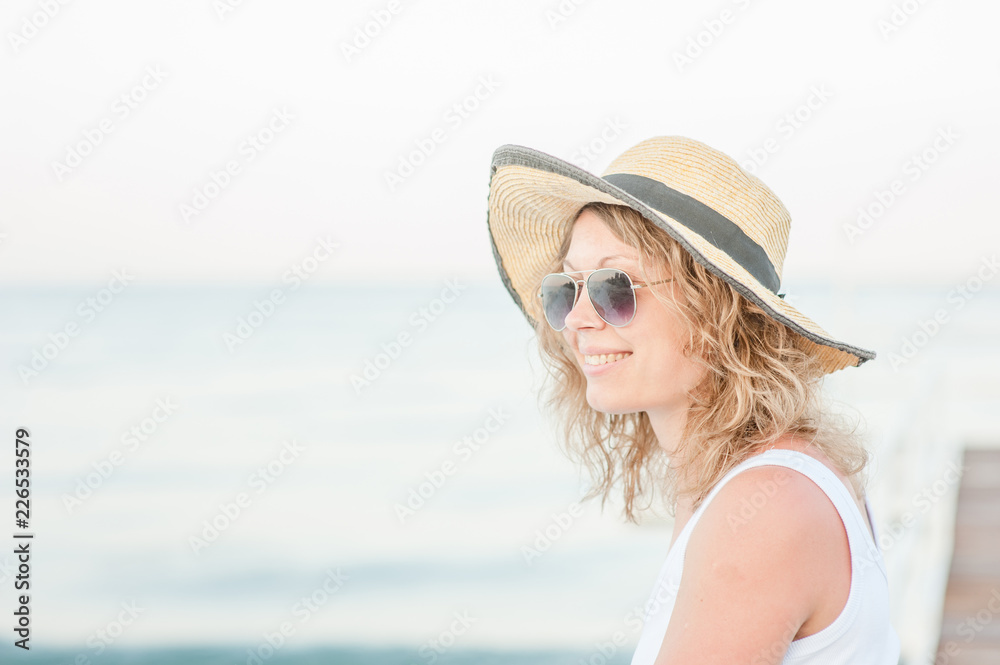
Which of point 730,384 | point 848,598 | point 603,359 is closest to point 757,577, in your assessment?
point 848,598

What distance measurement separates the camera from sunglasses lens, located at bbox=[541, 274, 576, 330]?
1878 millimetres

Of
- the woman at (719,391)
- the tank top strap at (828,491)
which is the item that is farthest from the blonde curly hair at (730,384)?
the tank top strap at (828,491)

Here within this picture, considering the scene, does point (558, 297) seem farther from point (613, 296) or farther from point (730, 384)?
point (730, 384)

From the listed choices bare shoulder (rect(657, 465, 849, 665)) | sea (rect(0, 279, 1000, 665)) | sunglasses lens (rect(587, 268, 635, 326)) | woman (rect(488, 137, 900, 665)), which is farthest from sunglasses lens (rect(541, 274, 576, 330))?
bare shoulder (rect(657, 465, 849, 665))

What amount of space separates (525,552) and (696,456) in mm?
8607

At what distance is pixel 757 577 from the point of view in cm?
124

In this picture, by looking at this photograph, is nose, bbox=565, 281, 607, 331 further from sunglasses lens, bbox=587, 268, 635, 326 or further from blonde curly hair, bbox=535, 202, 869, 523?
blonde curly hair, bbox=535, 202, 869, 523

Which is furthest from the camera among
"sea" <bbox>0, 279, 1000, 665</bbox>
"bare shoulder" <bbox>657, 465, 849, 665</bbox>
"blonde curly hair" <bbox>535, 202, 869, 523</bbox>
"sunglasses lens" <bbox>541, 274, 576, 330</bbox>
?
"sea" <bbox>0, 279, 1000, 665</bbox>

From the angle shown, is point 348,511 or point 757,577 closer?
point 757,577

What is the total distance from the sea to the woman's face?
1.43 ft

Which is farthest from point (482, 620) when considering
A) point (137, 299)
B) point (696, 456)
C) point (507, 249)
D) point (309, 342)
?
point (137, 299)

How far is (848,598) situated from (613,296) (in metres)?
0.69

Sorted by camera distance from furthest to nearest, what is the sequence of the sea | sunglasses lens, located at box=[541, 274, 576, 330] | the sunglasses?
the sea → sunglasses lens, located at box=[541, 274, 576, 330] → the sunglasses

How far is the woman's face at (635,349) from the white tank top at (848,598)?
1.09 ft
